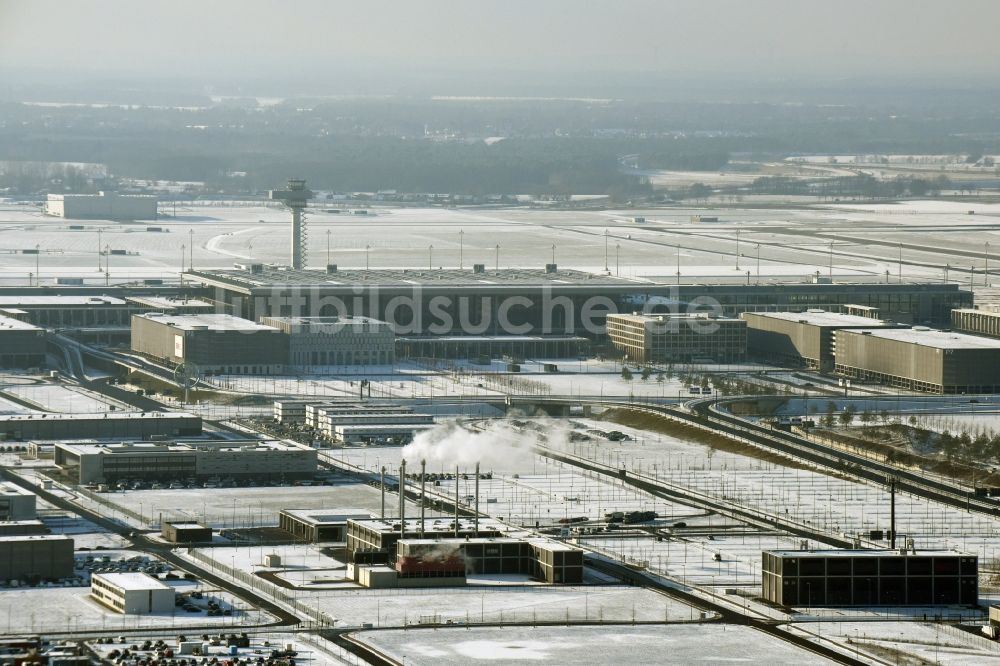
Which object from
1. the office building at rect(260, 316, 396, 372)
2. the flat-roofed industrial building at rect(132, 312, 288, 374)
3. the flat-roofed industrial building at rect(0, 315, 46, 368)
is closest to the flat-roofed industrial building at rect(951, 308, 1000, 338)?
the office building at rect(260, 316, 396, 372)

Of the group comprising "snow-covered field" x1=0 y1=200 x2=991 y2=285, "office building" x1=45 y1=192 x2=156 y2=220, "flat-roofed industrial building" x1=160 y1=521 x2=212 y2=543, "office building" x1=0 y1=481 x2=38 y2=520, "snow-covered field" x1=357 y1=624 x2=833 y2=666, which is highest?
"office building" x1=45 y1=192 x2=156 y2=220

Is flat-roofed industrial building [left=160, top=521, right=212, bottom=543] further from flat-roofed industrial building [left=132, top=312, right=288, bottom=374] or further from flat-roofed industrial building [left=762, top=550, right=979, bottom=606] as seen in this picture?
flat-roofed industrial building [left=132, top=312, right=288, bottom=374]

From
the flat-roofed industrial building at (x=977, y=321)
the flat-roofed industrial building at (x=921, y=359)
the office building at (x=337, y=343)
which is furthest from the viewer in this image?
the flat-roofed industrial building at (x=977, y=321)

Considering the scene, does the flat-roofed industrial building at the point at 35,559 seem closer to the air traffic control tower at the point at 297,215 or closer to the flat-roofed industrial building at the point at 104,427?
the flat-roofed industrial building at the point at 104,427

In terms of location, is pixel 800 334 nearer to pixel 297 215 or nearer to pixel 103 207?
pixel 297 215

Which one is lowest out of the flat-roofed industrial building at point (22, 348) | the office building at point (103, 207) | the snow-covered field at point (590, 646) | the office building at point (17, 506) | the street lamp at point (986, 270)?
the snow-covered field at point (590, 646)

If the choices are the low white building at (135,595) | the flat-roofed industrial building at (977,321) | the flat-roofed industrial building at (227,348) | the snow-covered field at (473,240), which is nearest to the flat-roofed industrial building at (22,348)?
the flat-roofed industrial building at (227,348)

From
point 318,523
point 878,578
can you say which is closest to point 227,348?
point 318,523
